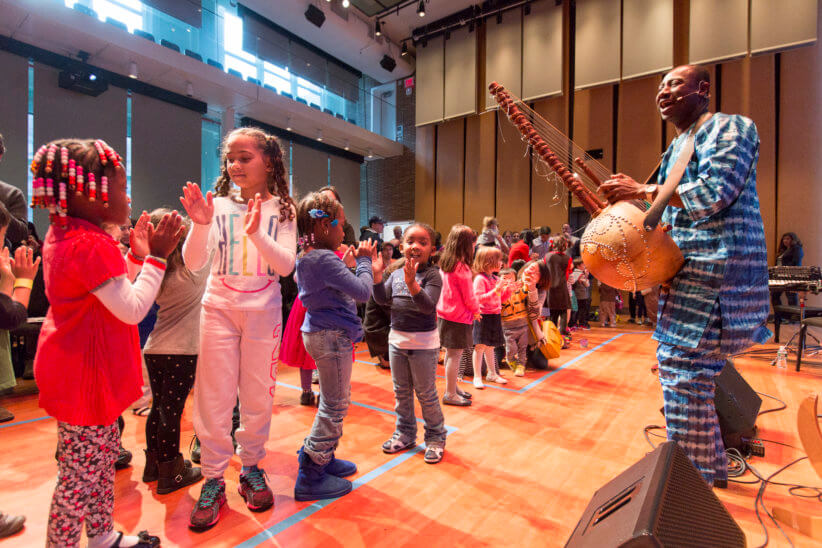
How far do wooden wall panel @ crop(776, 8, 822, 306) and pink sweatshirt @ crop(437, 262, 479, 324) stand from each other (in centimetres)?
874

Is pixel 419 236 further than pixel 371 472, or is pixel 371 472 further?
pixel 419 236

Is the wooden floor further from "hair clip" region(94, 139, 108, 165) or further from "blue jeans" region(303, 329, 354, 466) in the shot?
"hair clip" region(94, 139, 108, 165)

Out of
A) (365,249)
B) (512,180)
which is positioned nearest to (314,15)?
(512,180)

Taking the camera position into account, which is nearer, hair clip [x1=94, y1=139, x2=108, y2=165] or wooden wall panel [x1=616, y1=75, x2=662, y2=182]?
hair clip [x1=94, y1=139, x2=108, y2=165]

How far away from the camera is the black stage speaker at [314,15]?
32.9 feet

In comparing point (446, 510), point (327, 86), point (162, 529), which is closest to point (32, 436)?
point (162, 529)

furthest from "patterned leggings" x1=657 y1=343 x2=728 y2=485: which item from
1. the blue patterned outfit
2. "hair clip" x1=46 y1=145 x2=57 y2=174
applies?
"hair clip" x1=46 y1=145 x2=57 y2=174

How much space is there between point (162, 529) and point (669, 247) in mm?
2383

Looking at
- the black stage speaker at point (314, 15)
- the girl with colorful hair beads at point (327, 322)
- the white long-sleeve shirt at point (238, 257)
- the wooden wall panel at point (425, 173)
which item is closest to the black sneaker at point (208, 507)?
the girl with colorful hair beads at point (327, 322)

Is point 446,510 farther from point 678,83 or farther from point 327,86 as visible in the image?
point 327,86

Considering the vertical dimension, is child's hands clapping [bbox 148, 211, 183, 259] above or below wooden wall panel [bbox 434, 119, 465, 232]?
below

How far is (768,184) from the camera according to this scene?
8.41 m

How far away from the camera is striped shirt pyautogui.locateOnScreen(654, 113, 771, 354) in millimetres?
1555

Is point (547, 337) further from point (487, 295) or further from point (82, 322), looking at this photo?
point (82, 322)
